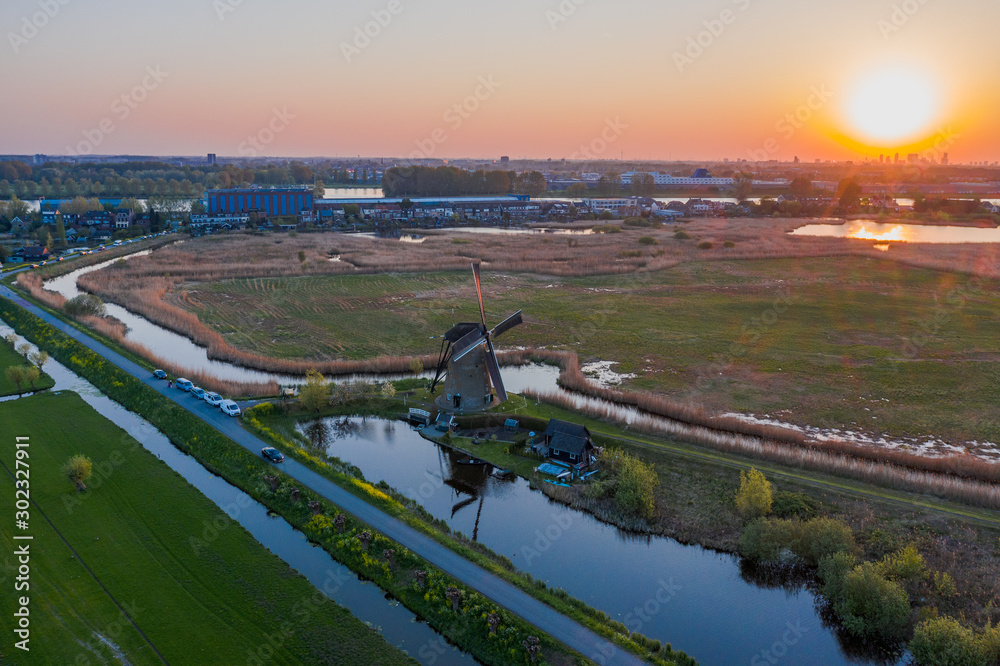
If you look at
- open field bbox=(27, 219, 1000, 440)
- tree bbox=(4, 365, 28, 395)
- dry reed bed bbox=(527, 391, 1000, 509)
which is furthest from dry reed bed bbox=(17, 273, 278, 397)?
dry reed bed bbox=(527, 391, 1000, 509)

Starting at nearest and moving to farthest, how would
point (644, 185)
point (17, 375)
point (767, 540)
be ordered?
point (767, 540)
point (17, 375)
point (644, 185)

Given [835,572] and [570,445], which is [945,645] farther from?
[570,445]

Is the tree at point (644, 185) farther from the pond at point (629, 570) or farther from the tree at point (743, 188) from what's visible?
the pond at point (629, 570)

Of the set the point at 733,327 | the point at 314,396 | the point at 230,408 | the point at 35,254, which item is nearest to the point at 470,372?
the point at 314,396

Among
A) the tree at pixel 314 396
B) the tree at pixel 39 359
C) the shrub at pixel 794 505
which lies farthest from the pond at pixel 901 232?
the tree at pixel 39 359

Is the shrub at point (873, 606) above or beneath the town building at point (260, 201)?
beneath

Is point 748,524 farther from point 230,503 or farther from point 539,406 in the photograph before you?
point 230,503
